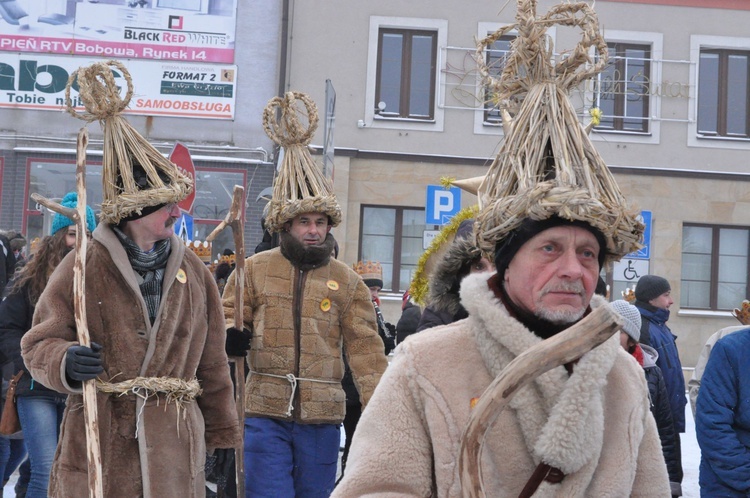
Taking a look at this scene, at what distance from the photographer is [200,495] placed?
4.66m

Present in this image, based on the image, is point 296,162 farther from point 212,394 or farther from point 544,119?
point 544,119

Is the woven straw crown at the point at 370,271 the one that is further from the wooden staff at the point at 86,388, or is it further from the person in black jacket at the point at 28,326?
the wooden staff at the point at 86,388

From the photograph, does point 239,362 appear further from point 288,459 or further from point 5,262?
point 5,262

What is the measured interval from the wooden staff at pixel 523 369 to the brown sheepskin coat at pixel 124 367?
259 cm

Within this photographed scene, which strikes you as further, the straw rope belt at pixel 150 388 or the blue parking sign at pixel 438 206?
the blue parking sign at pixel 438 206

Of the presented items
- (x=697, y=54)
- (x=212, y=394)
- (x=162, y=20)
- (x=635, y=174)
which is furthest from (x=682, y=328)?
(x=212, y=394)

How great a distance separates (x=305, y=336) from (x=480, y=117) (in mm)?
14310

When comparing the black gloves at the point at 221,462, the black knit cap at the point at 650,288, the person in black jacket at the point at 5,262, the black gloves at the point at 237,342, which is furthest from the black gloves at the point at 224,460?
the black knit cap at the point at 650,288

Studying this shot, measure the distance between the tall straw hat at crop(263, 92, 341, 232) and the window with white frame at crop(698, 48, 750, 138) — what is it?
15162mm

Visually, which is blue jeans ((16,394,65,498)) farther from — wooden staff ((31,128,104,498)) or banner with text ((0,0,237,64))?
banner with text ((0,0,237,64))

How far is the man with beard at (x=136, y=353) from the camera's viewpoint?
441cm

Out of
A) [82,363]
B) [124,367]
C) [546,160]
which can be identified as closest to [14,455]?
[124,367]

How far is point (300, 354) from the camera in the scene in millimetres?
5832

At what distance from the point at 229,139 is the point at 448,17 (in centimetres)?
454
